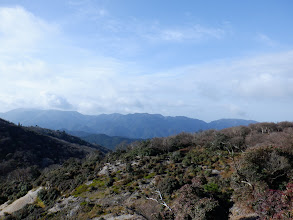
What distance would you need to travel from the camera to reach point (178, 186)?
22062 mm

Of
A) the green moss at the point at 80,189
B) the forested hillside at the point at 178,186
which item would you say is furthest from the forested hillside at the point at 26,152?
the green moss at the point at 80,189

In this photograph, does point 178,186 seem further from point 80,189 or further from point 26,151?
point 26,151

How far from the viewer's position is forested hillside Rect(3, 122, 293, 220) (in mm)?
11453

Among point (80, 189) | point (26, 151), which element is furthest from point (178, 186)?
point (26, 151)

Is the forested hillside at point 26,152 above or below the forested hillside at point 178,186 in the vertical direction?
below

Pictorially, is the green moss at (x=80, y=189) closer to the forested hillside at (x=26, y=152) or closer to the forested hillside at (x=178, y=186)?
the forested hillside at (x=178, y=186)

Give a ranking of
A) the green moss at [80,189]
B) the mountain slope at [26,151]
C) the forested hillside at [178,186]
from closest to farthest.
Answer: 1. the forested hillside at [178,186]
2. the green moss at [80,189]
3. the mountain slope at [26,151]

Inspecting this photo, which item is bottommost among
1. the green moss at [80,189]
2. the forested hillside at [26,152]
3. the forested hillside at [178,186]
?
the forested hillside at [26,152]

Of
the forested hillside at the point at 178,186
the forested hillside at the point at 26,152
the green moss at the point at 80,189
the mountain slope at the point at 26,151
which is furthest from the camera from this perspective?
the mountain slope at the point at 26,151

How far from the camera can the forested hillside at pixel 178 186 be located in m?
11.5

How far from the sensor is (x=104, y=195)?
79.6 feet

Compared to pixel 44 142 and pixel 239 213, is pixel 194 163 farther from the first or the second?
pixel 44 142

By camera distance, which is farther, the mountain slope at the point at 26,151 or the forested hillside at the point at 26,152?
the mountain slope at the point at 26,151

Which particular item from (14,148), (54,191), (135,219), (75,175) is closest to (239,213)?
(135,219)
